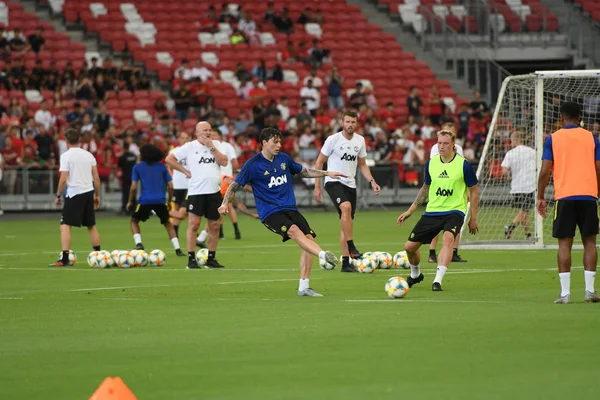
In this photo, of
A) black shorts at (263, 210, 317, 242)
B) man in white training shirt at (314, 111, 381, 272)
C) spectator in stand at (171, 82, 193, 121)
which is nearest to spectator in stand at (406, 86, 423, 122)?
spectator in stand at (171, 82, 193, 121)

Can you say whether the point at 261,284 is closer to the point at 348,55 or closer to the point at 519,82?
the point at 519,82

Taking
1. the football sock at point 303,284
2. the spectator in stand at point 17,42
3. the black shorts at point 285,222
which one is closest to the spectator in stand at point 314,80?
the spectator in stand at point 17,42

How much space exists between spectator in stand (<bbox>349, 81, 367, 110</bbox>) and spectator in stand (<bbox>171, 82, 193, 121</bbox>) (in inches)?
218

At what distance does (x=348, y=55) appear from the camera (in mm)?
44406

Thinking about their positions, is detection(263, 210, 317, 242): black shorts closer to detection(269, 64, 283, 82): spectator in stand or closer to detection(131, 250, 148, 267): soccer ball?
detection(131, 250, 148, 267): soccer ball

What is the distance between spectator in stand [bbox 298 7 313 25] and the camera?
45250 mm

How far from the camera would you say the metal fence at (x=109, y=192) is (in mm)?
34812

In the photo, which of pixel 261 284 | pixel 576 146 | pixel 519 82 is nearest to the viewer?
pixel 576 146

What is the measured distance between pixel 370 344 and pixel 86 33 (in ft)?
114

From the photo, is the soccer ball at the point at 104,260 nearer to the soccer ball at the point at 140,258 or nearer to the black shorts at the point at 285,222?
the soccer ball at the point at 140,258

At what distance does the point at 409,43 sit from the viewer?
Result: 46.2 m

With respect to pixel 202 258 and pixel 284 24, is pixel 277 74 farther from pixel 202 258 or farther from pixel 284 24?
pixel 202 258

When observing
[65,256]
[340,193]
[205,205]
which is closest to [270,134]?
[340,193]

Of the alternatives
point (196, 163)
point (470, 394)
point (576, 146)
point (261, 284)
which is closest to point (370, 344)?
point (470, 394)
